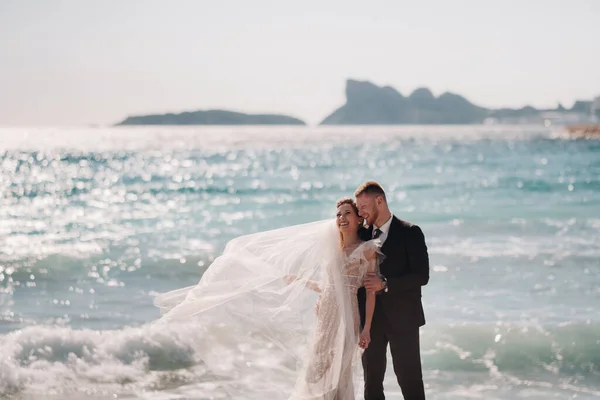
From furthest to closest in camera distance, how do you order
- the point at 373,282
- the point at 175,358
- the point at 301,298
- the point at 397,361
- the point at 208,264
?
the point at 208,264 → the point at 175,358 → the point at 301,298 → the point at 397,361 → the point at 373,282

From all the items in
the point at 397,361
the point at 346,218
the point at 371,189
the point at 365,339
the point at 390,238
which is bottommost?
the point at 397,361

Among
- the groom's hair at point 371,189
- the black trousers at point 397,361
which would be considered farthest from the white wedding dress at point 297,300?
the groom's hair at point 371,189

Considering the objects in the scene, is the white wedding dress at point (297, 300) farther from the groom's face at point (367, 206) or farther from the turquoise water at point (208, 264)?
the turquoise water at point (208, 264)

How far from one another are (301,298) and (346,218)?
0.75 m

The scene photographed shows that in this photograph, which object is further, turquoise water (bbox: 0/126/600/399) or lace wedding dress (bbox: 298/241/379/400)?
turquoise water (bbox: 0/126/600/399)

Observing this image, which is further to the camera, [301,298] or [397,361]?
[301,298]

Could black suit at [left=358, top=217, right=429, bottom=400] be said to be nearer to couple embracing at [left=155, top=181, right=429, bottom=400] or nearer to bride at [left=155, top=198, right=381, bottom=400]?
couple embracing at [left=155, top=181, right=429, bottom=400]

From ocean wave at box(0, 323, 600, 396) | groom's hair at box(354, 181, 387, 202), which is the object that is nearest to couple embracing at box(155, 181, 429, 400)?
groom's hair at box(354, 181, 387, 202)

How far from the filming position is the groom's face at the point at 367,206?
534cm

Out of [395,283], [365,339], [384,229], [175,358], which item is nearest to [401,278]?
[395,283]

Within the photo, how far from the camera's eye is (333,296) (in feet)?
17.8

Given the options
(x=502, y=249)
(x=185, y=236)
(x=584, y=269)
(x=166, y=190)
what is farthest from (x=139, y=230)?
(x=166, y=190)

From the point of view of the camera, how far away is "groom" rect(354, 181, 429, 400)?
536 cm

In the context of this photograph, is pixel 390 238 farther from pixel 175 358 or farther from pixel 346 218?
pixel 175 358
